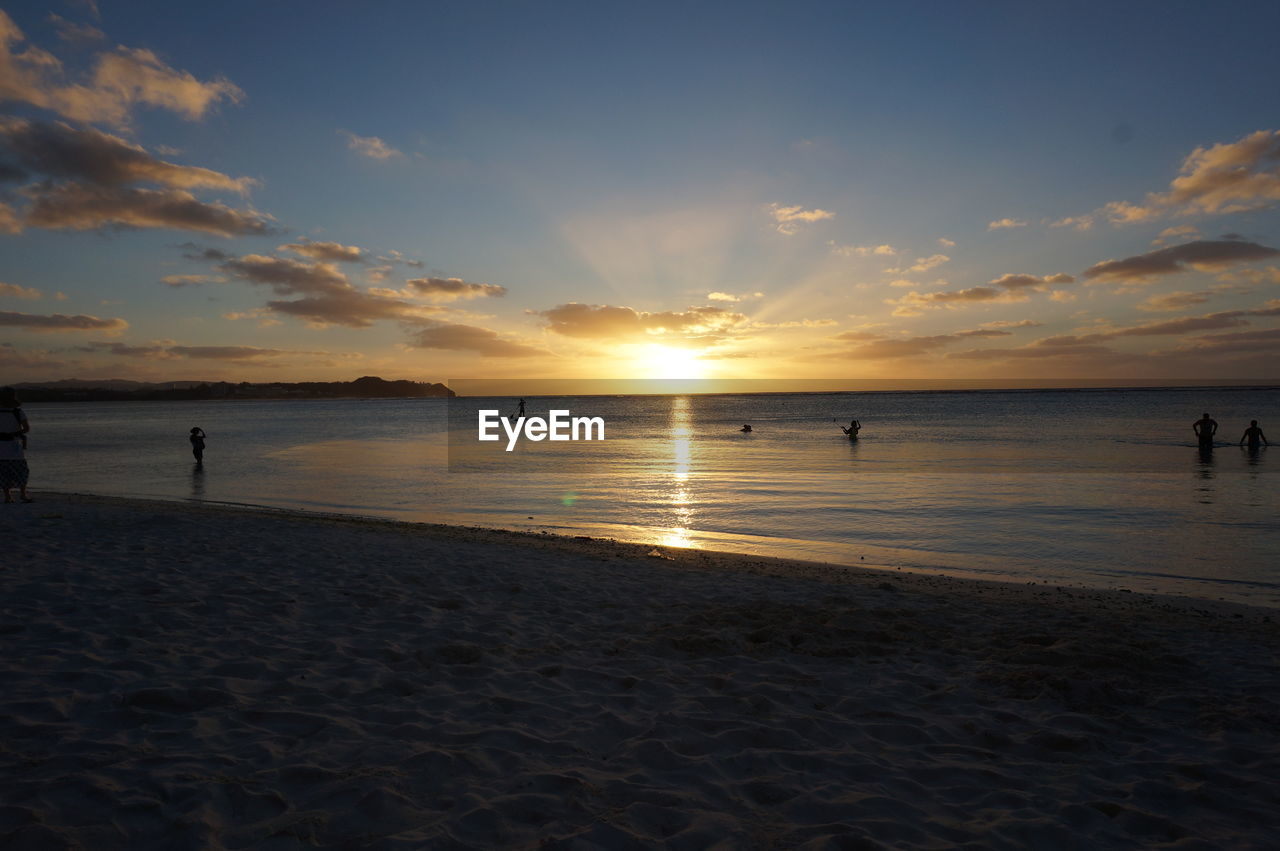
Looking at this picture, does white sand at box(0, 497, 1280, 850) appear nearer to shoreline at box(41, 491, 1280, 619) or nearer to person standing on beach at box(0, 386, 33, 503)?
shoreline at box(41, 491, 1280, 619)

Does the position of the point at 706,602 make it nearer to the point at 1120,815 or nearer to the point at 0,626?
the point at 1120,815

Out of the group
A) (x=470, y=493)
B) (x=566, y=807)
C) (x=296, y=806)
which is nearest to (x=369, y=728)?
(x=296, y=806)

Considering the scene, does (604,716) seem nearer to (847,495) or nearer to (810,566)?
(810,566)

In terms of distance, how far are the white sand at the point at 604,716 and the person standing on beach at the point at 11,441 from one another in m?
8.18

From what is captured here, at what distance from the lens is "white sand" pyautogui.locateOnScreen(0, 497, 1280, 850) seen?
3.87 m

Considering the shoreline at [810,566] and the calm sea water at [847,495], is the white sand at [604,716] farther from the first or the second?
the calm sea water at [847,495]

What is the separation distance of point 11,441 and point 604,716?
55.0ft

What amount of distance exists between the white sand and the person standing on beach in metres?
8.18

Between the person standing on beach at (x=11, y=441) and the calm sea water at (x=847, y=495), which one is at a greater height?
the person standing on beach at (x=11, y=441)

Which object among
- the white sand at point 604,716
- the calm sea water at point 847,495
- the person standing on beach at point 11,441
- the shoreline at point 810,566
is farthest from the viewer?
the person standing on beach at point 11,441

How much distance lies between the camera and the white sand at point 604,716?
3869 millimetres

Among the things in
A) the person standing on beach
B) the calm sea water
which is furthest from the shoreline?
the person standing on beach

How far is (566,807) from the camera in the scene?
159 inches

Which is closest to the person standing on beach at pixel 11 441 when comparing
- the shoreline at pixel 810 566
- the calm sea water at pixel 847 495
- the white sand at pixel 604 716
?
the shoreline at pixel 810 566
